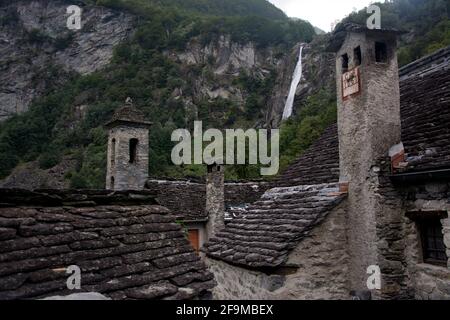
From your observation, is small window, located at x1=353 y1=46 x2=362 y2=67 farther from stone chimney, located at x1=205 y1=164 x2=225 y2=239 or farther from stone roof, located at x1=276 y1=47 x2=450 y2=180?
stone chimney, located at x1=205 y1=164 x2=225 y2=239

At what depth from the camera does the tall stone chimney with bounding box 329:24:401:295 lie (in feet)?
19.0

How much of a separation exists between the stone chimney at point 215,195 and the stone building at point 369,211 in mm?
6773

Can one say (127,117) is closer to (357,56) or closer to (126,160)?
(126,160)

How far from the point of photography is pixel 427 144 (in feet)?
18.9

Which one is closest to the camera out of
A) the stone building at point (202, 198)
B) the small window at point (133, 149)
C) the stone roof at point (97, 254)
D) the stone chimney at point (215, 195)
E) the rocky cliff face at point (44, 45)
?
the stone roof at point (97, 254)

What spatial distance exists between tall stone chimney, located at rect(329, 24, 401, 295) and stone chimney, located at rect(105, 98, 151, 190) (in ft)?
38.9

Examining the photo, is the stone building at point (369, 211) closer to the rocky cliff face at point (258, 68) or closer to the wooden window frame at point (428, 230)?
the wooden window frame at point (428, 230)

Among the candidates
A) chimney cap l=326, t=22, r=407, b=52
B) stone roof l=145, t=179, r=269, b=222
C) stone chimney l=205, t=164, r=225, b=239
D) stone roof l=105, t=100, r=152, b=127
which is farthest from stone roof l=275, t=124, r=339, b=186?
stone roof l=105, t=100, r=152, b=127

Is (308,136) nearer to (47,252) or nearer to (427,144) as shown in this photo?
(427,144)

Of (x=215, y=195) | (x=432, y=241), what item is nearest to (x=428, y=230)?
(x=432, y=241)

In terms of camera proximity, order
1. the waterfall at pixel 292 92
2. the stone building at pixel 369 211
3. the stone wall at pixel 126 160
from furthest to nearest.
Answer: the waterfall at pixel 292 92 → the stone wall at pixel 126 160 → the stone building at pixel 369 211

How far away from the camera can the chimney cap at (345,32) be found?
611 cm

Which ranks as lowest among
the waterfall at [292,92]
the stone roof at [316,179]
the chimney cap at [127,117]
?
the stone roof at [316,179]

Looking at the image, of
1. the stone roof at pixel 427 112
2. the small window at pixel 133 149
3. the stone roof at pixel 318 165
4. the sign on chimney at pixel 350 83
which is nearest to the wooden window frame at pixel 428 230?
the stone roof at pixel 427 112
